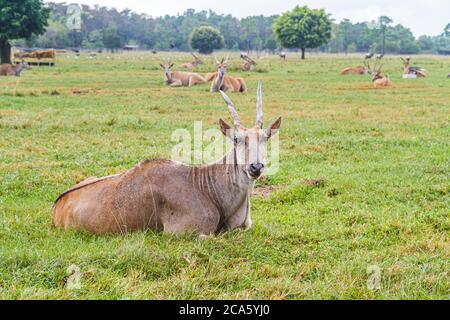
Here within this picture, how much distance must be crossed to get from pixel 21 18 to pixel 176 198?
3224 cm

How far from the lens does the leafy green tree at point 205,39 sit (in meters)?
92.1

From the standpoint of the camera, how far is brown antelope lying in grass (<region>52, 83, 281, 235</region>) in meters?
5.88

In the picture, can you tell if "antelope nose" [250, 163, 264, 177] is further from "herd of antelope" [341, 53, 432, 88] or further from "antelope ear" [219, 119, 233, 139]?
"herd of antelope" [341, 53, 432, 88]

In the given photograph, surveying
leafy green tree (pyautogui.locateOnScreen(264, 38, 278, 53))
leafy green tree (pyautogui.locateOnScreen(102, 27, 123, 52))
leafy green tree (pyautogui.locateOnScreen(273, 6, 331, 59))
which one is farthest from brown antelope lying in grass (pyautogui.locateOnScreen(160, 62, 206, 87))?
leafy green tree (pyautogui.locateOnScreen(264, 38, 278, 53))

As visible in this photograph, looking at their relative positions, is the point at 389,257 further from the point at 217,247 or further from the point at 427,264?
the point at 217,247

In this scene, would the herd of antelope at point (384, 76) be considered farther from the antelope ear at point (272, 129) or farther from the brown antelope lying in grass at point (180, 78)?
the antelope ear at point (272, 129)

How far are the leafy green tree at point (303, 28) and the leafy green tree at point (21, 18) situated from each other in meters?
33.8

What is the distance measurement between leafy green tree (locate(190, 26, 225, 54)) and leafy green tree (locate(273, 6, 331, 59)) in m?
25.9

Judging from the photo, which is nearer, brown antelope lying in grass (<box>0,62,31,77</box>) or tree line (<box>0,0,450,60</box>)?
brown antelope lying in grass (<box>0,62,31,77</box>)

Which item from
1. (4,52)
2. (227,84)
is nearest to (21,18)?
(4,52)

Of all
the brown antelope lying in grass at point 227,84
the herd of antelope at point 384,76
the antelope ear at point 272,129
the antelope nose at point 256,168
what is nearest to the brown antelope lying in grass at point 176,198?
the antelope ear at point 272,129
